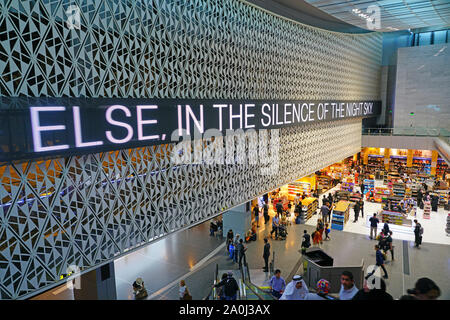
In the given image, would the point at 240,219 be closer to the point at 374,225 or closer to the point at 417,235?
the point at 374,225

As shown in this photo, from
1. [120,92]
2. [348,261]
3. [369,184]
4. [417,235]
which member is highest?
[120,92]

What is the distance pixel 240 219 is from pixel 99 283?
23.0ft

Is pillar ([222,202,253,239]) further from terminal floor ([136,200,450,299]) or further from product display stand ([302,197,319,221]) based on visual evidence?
product display stand ([302,197,319,221])

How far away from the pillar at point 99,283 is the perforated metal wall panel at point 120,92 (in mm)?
2092

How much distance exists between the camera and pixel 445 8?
44.4ft

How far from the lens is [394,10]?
13617 millimetres

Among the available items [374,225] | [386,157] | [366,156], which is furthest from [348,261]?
[366,156]

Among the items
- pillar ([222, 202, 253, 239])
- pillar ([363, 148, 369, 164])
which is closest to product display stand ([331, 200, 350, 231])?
pillar ([222, 202, 253, 239])

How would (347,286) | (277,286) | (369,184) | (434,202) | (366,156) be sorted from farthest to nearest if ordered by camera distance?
1. (366,156)
2. (369,184)
3. (434,202)
4. (277,286)
5. (347,286)

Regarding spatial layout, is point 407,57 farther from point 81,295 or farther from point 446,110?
point 81,295

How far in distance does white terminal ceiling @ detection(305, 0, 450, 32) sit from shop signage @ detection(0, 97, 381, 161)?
5850 millimetres

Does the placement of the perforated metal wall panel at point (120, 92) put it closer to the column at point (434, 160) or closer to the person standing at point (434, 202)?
the person standing at point (434, 202)

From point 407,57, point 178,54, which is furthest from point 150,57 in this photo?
point 407,57
